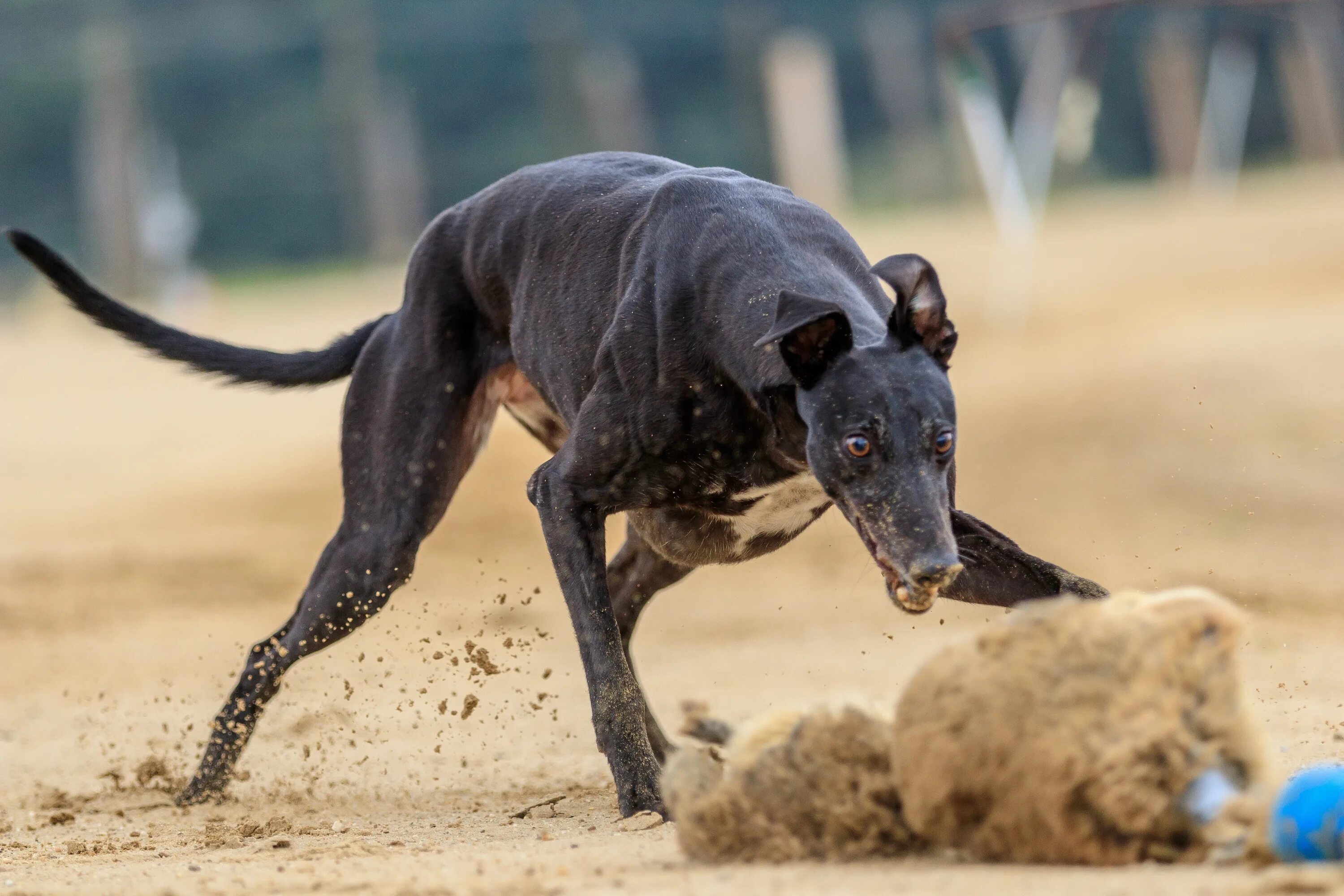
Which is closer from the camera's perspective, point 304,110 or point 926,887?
point 926,887

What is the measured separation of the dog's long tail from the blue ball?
3.05m

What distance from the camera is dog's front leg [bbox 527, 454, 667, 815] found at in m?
3.68

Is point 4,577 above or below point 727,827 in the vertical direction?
below

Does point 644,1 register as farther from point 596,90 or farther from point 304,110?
point 596,90

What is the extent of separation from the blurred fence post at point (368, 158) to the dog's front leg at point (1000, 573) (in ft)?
45.3

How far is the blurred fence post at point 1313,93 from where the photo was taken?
18422 millimetres

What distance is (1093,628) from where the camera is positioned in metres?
2.58

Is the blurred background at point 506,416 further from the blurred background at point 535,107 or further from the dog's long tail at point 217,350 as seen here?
the dog's long tail at point 217,350

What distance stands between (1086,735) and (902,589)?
2.41 ft

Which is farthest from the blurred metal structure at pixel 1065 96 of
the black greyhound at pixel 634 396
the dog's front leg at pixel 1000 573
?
the dog's front leg at pixel 1000 573

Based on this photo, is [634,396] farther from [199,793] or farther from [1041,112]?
[1041,112]

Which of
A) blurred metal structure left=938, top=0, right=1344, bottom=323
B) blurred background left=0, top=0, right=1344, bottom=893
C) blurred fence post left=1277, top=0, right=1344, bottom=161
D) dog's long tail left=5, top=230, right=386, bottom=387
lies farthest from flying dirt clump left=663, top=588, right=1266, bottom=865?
blurred fence post left=1277, top=0, right=1344, bottom=161

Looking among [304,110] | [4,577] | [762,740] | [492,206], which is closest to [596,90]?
[304,110]

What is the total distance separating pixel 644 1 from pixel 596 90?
8604 millimetres
